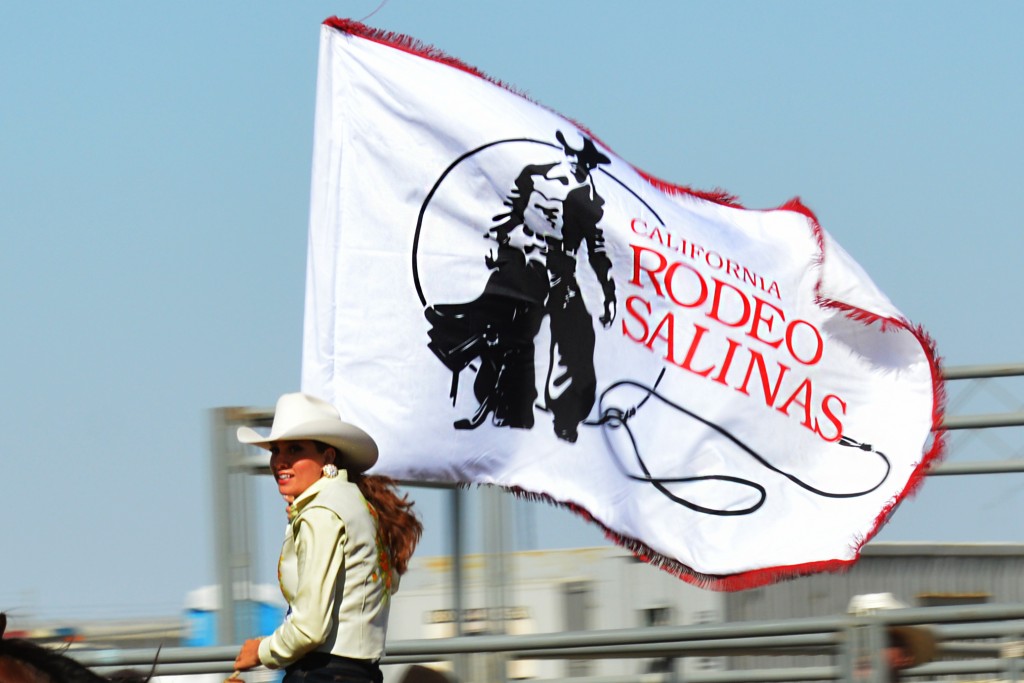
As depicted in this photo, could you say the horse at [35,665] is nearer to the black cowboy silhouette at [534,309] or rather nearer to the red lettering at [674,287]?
the black cowboy silhouette at [534,309]

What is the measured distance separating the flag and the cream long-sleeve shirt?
7.05 feet

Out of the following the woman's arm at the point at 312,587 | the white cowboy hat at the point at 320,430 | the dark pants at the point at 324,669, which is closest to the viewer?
the woman's arm at the point at 312,587

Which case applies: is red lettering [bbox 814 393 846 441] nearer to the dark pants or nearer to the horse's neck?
the dark pants

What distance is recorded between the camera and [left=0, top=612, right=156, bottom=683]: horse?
4250 millimetres

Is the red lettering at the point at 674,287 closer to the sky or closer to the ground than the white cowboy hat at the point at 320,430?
closer to the sky

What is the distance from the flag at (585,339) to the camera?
7.14 metres

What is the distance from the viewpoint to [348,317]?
7.10m

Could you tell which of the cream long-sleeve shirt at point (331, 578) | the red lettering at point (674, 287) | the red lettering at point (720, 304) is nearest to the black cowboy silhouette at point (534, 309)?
the red lettering at point (674, 287)

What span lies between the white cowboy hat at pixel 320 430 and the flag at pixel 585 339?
198cm

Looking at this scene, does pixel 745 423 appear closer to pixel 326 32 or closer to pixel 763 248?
pixel 763 248

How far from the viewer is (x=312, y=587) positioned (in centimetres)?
459

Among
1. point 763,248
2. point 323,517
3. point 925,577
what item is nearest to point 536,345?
point 763,248

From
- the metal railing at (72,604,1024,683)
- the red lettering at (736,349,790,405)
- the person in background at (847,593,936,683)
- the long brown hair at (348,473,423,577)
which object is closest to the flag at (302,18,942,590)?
the red lettering at (736,349,790,405)

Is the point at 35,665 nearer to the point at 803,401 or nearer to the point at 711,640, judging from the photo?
the point at 711,640
